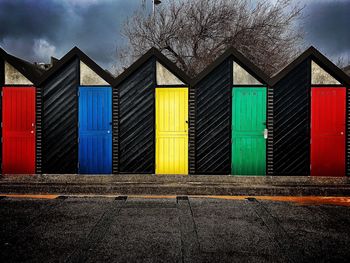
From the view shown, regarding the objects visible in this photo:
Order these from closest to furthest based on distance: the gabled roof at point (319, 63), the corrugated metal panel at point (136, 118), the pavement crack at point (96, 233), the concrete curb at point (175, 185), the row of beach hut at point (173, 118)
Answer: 1. the pavement crack at point (96, 233)
2. the concrete curb at point (175, 185)
3. the gabled roof at point (319, 63)
4. the row of beach hut at point (173, 118)
5. the corrugated metal panel at point (136, 118)

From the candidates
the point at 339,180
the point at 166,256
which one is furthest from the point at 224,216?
the point at 339,180

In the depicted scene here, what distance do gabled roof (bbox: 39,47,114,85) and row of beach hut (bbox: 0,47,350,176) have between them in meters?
0.03

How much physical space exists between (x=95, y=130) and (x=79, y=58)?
219cm

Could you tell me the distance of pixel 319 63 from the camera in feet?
32.9

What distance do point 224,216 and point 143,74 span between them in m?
5.96

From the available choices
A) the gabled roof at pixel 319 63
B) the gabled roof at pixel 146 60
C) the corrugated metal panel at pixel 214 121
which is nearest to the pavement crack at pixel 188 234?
the corrugated metal panel at pixel 214 121

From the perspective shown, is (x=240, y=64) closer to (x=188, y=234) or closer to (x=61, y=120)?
(x=61, y=120)

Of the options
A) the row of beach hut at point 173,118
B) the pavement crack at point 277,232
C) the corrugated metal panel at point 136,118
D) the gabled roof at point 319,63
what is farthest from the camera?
the corrugated metal panel at point 136,118

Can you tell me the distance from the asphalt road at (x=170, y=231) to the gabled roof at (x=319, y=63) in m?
4.88

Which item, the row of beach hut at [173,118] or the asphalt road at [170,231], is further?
the row of beach hut at [173,118]

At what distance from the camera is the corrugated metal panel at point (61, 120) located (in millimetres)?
10125

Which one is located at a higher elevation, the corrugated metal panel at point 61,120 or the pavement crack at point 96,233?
the corrugated metal panel at point 61,120

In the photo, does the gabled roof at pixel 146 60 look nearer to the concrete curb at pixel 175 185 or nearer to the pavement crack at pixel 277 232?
the concrete curb at pixel 175 185

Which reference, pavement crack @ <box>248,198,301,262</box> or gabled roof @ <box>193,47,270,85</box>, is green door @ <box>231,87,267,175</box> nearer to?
gabled roof @ <box>193,47,270,85</box>
